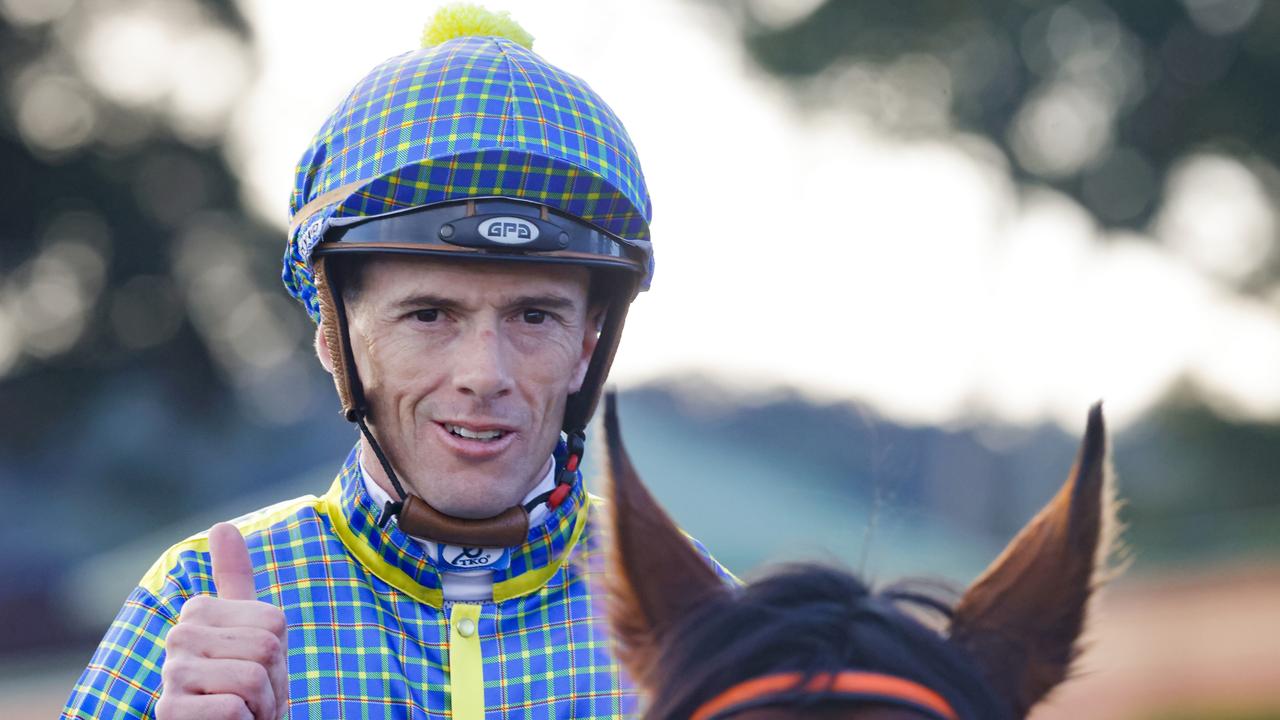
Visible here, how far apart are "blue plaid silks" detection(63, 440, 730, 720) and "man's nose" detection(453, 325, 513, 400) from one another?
272 mm

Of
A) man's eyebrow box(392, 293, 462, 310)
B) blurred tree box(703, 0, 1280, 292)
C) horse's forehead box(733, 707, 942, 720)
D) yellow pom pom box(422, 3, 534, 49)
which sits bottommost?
horse's forehead box(733, 707, 942, 720)

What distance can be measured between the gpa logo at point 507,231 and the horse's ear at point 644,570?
0.54 m

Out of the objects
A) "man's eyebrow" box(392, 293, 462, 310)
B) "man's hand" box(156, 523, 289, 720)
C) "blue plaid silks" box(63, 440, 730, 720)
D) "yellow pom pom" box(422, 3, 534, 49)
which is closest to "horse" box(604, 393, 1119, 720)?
"blue plaid silks" box(63, 440, 730, 720)

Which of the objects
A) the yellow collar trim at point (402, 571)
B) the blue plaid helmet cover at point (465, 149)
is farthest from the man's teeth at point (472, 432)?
the blue plaid helmet cover at point (465, 149)

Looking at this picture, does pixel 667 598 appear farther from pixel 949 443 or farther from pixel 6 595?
pixel 6 595

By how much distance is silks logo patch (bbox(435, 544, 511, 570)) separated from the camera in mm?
2350

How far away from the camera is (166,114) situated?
18.9m

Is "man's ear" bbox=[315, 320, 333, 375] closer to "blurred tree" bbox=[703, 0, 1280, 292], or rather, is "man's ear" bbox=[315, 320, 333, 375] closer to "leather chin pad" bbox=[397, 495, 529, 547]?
"leather chin pad" bbox=[397, 495, 529, 547]

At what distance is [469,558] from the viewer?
7.74ft

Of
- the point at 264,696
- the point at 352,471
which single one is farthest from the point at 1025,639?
the point at 352,471

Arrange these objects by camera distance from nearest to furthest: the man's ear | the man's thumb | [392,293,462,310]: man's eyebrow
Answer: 1. the man's thumb
2. [392,293,462,310]: man's eyebrow
3. the man's ear

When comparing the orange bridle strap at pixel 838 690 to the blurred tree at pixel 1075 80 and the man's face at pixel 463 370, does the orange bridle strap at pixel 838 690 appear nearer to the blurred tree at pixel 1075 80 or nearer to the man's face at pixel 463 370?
the man's face at pixel 463 370

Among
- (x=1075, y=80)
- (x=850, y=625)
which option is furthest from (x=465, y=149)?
(x=1075, y=80)

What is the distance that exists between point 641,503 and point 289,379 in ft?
57.6
